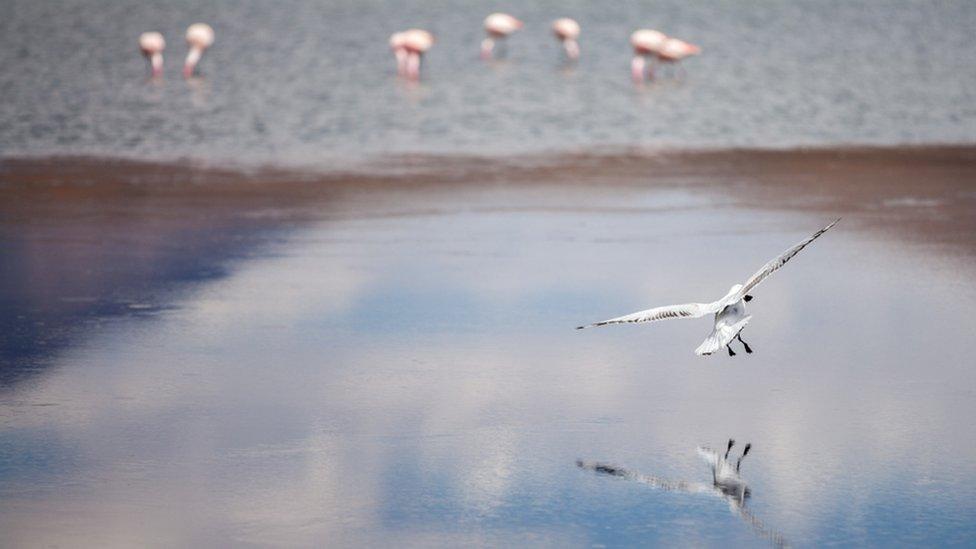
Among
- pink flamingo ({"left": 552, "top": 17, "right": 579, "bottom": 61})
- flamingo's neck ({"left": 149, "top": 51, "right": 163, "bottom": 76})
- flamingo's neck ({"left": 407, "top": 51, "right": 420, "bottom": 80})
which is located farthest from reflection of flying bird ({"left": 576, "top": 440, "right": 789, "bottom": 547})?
pink flamingo ({"left": 552, "top": 17, "right": 579, "bottom": 61})

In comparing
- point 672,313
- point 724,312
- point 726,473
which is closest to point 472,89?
point 724,312

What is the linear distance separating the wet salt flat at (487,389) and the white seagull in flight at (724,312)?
0.47 metres

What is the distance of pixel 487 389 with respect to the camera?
880cm

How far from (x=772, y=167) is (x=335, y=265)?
6941 mm

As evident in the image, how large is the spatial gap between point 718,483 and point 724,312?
49.5 inches

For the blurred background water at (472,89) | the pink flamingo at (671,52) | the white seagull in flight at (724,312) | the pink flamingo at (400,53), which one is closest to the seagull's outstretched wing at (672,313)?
the white seagull in flight at (724,312)

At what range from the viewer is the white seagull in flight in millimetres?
7641

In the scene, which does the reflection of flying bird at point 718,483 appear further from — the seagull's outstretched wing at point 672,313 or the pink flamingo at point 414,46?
the pink flamingo at point 414,46

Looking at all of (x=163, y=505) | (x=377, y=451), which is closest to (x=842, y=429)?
(x=377, y=451)

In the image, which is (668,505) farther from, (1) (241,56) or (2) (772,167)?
(1) (241,56)

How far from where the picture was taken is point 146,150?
19.4m

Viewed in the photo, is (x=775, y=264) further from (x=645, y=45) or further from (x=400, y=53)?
(x=400, y=53)

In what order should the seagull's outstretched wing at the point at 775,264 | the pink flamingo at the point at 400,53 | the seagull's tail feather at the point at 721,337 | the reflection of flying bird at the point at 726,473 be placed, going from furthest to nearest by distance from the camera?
the pink flamingo at the point at 400,53, the seagull's tail feather at the point at 721,337, the seagull's outstretched wing at the point at 775,264, the reflection of flying bird at the point at 726,473

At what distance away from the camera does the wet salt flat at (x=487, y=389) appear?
268 inches
